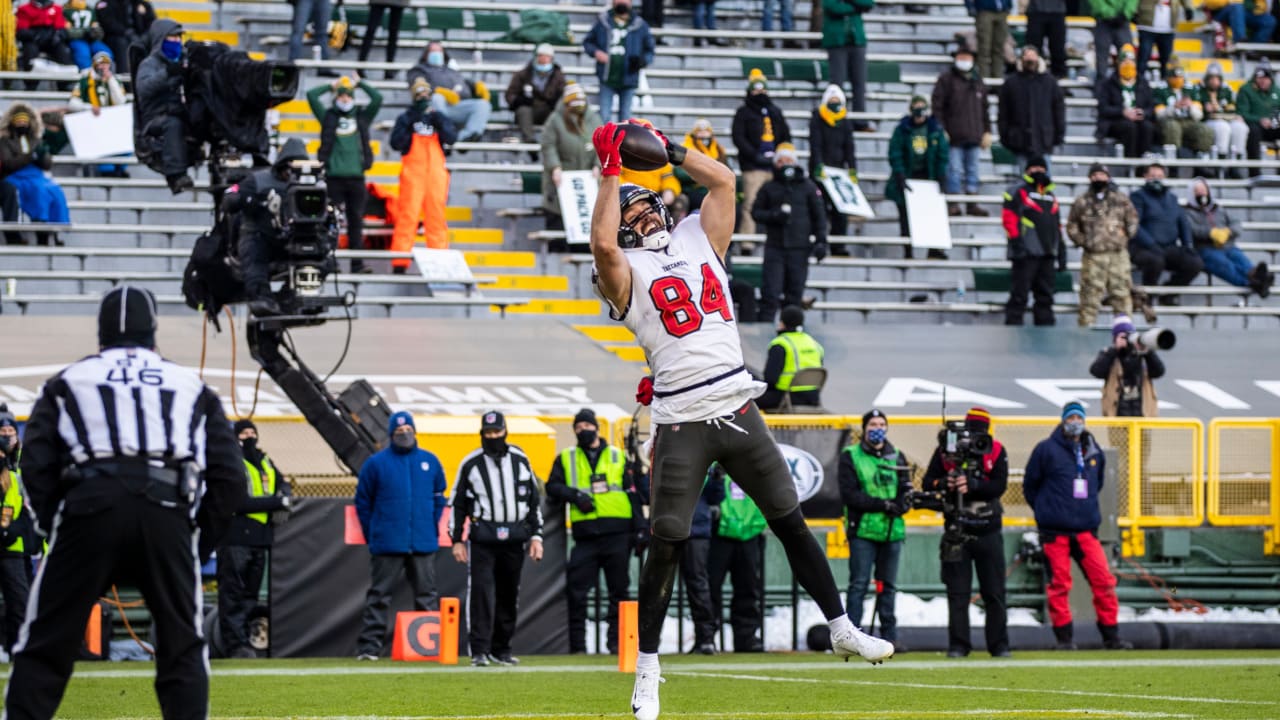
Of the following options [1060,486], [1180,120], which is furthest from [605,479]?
[1180,120]

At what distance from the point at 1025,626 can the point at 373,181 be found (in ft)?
33.8

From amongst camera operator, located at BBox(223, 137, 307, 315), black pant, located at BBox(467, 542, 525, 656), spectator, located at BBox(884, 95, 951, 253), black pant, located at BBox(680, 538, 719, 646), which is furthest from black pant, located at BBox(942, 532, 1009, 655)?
spectator, located at BBox(884, 95, 951, 253)

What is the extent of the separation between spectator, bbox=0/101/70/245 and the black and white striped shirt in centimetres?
846

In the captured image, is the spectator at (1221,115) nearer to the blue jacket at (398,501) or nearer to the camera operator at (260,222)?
the blue jacket at (398,501)

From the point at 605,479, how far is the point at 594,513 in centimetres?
28

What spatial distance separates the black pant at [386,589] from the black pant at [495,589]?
65 cm

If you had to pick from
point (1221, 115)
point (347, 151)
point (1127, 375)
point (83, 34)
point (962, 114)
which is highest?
point (83, 34)

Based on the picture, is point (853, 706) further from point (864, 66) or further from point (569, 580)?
point (864, 66)

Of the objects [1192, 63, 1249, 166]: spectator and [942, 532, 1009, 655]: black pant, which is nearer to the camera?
[942, 532, 1009, 655]: black pant

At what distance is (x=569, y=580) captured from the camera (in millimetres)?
15820

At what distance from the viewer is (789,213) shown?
20.4 metres

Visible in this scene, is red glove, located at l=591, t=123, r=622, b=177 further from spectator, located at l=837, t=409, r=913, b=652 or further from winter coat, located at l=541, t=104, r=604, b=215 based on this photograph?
winter coat, located at l=541, t=104, r=604, b=215

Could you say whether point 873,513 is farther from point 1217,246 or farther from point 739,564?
point 1217,246

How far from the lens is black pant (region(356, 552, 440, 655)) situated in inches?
590
